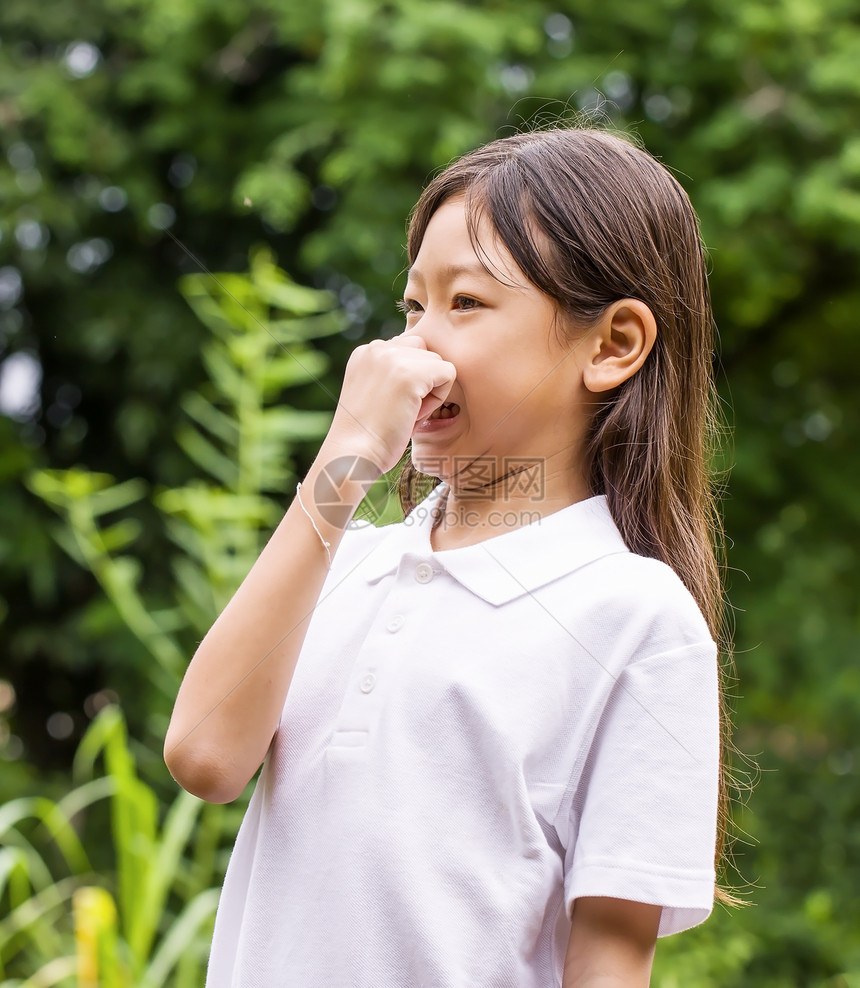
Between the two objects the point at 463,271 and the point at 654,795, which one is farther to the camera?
the point at 463,271

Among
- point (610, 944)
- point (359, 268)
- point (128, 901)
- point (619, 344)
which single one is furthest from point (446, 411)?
point (359, 268)

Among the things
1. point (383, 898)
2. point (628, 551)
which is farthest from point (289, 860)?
point (628, 551)

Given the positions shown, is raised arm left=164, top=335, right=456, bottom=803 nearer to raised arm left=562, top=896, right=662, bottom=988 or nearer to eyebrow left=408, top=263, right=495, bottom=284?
eyebrow left=408, top=263, right=495, bottom=284

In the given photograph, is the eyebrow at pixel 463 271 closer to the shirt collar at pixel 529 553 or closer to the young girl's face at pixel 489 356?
the young girl's face at pixel 489 356

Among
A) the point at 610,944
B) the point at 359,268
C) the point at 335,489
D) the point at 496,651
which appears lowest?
the point at 359,268

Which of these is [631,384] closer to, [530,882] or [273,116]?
[530,882]

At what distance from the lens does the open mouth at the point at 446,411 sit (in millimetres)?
756

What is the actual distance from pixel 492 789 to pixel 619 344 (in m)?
0.35

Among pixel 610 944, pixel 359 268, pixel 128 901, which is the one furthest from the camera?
pixel 359 268

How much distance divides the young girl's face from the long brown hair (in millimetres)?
16

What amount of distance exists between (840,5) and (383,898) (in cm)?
236

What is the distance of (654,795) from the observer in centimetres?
63

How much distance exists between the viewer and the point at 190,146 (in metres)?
2.84

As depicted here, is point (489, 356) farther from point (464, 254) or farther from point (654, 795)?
point (654, 795)
